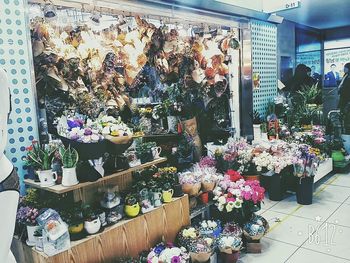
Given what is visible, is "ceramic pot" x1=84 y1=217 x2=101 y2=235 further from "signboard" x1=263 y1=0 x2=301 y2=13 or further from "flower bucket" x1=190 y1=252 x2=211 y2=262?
"signboard" x1=263 y1=0 x2=301 y2=13

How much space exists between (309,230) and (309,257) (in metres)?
0.62

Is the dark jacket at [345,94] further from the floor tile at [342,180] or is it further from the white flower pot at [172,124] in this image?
the white flower pot at [172,124]

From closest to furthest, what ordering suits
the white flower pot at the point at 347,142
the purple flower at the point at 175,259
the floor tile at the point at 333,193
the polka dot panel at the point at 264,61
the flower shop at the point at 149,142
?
1. the flower shop at the point at 149,142
2. the purple flower at the point at 175,259
3. the floor tile at the point at 333,193
4. the polka dot panel at the point at 264,61
5. the white flower pot at the point at 347,142

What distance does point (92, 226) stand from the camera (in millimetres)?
2418

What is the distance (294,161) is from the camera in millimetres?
4230

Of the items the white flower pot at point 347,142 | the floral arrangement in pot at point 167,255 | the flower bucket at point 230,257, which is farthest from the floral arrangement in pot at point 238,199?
the white flower pot at point 347,142

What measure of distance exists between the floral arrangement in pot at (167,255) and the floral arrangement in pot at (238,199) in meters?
0.80

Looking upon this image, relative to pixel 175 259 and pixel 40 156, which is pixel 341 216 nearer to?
pixel 175 259

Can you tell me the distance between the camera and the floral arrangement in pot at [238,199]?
3318mm

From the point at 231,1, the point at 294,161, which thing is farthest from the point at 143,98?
the point at 294,161

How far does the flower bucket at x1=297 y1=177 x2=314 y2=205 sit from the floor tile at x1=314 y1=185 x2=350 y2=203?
364 mm

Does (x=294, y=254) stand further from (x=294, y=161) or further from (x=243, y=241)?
(x=294, y=161)

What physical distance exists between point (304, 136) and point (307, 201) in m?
1.18

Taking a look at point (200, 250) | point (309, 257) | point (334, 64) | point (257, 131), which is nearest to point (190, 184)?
point (200, 250)
